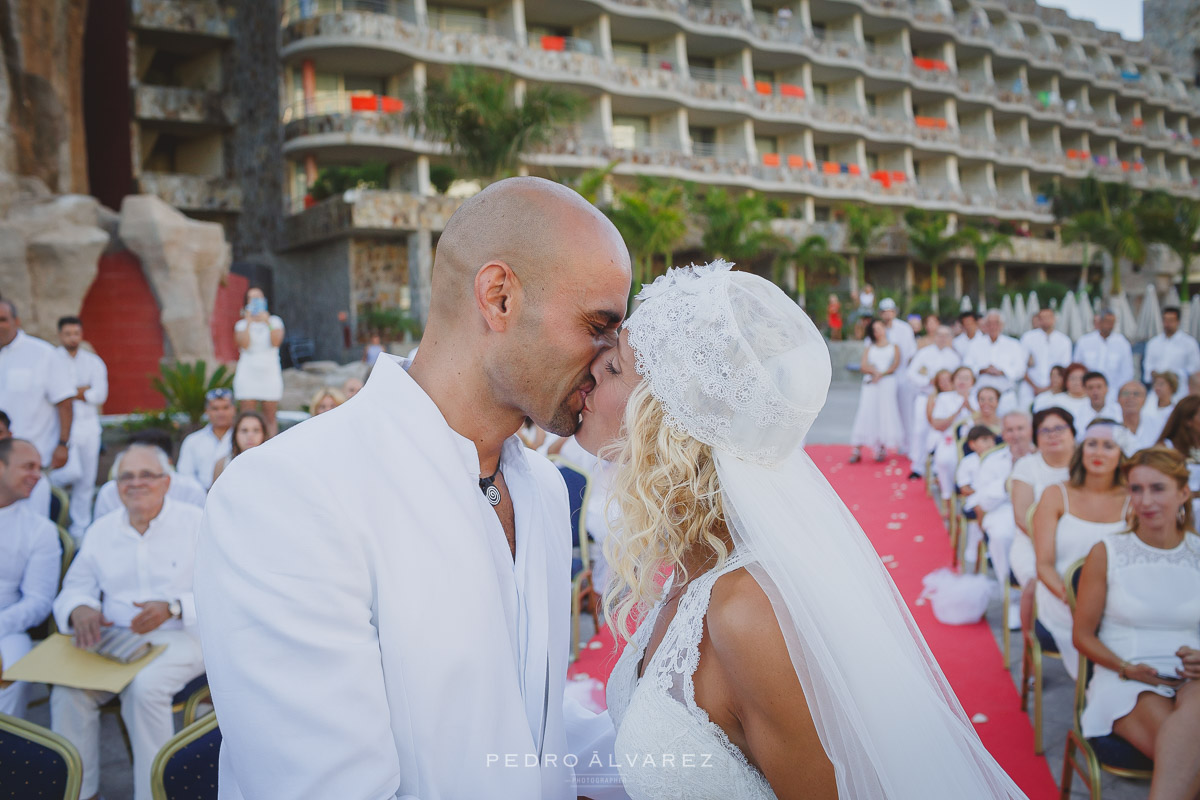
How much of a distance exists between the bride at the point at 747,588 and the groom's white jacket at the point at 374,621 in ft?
1.01

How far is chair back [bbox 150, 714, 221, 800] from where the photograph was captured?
95.4 inches

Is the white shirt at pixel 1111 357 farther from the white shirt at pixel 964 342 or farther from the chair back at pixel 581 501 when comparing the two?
the chair back at pixel 581 501

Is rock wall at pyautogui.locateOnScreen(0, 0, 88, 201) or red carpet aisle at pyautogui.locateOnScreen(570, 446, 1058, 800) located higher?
rock wall at pyautogui.locateOnScreen(0, 0, 88, 201)

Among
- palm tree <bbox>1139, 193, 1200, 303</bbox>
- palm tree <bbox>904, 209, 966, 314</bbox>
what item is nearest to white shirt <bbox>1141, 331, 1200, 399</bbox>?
palm tree <bbox>904, 209, 966, 314</bbox>

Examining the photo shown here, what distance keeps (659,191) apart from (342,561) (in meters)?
23.8

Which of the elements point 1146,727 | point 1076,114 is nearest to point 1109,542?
point 1146,727

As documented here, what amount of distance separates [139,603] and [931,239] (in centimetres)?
3491

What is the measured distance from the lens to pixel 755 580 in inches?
70.2

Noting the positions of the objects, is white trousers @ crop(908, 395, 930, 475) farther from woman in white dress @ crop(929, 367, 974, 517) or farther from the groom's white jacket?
the groom's white jacket

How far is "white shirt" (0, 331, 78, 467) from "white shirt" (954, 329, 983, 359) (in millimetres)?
11431

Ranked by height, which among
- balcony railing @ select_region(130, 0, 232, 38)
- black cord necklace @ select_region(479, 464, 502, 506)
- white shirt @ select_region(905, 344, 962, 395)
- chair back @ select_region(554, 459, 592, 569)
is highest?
balcony railing @ select_region(130, 0, 232, 38)

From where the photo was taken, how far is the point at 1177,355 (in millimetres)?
12102

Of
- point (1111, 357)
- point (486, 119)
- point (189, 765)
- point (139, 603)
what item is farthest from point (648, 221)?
point (189, 765)

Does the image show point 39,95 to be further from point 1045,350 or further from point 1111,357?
point 1111,357
